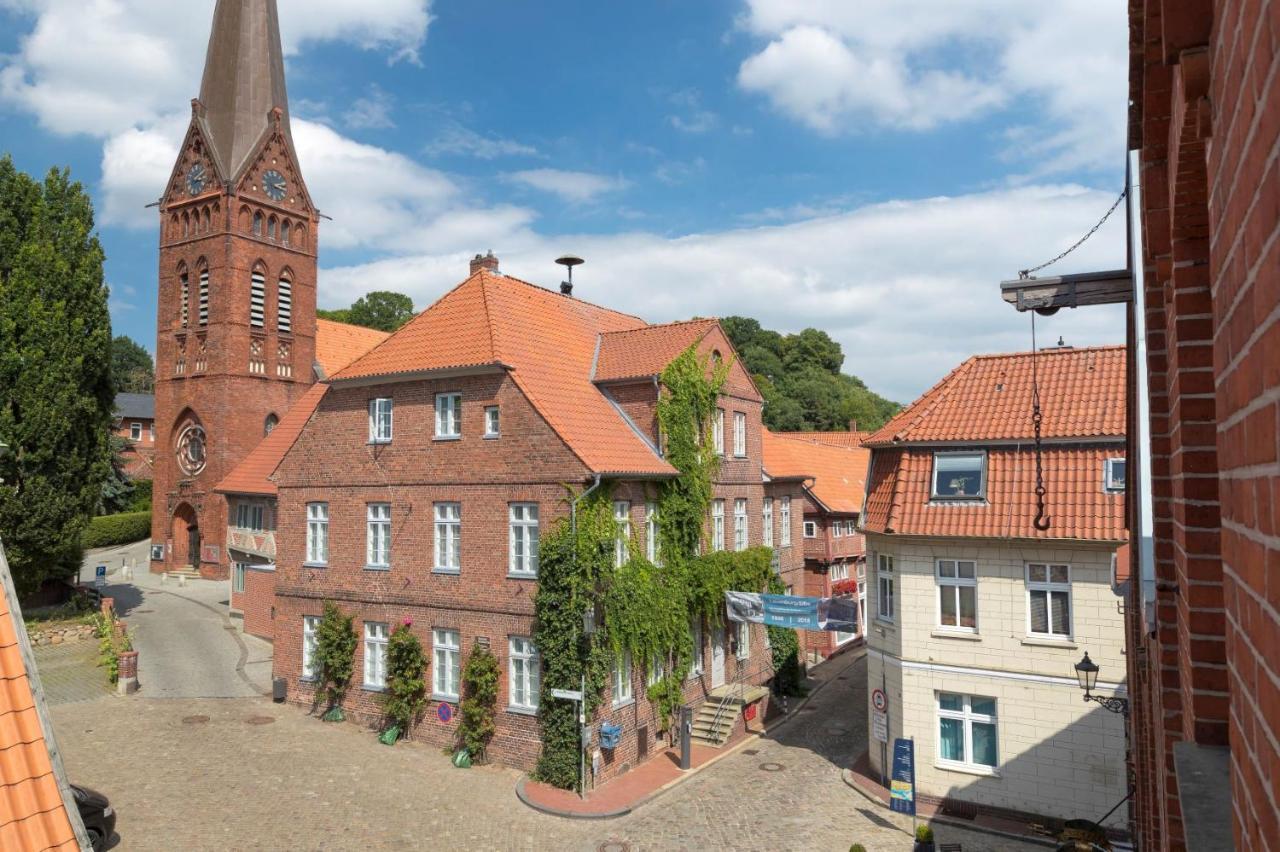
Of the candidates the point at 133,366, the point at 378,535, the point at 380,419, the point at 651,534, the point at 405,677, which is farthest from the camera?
the point at 133,366

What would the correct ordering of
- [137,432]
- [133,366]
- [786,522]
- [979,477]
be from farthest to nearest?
[133,366]
[137,432]
[786,522]
[979,477]

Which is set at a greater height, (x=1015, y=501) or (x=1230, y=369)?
(x=1230, y=369)

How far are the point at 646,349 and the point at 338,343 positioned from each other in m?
28.4

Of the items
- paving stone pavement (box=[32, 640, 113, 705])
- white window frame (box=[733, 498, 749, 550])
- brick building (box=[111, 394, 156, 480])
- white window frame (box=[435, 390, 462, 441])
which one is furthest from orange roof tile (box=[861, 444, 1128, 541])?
brick building (box=[111, 394, 156, 480])

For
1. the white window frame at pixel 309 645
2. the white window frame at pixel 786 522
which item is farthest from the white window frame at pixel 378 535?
the white window frame at pixel 786 522

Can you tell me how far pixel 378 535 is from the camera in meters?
22.2

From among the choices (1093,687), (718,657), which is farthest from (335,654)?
(1093,687)

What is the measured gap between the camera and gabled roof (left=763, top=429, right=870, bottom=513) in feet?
102

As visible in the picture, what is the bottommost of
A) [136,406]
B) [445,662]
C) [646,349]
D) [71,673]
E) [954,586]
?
[71,673]

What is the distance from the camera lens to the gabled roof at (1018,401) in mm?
17469

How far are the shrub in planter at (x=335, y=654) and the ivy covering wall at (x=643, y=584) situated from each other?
5.94 metres

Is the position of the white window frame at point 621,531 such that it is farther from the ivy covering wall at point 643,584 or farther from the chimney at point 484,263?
the chimney at point 484,263

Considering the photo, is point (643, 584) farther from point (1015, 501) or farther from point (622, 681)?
point (1015, 501)

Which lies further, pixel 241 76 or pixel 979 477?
pixel 241 76
